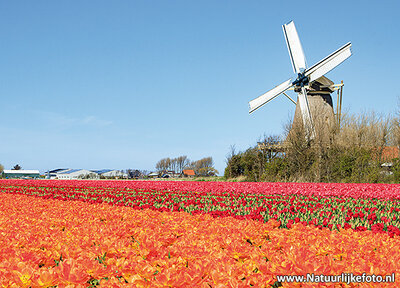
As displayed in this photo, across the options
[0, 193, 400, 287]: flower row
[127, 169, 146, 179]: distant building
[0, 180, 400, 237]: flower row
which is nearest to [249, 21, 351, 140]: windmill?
[0, 180, 400, 237]: flower row

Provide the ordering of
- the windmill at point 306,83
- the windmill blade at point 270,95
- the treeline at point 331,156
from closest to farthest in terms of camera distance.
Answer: the treeline at point 331,156, the windmill at point 306,83, the windmill blade at point 270,95

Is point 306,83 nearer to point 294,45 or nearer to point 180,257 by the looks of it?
point 294,45

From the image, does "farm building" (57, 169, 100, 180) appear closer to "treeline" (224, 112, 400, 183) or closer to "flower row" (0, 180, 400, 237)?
"treeline" (224, 112, 400, 183)

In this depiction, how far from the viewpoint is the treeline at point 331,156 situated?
70.7 ft

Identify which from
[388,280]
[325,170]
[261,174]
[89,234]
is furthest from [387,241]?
[261,174]

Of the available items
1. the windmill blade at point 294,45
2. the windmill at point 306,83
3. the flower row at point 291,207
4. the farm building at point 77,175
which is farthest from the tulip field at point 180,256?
the farm building at point 77,175

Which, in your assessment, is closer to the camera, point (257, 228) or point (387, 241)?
point (387, 241)

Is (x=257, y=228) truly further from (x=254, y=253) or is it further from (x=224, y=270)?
(x=224, y=270)

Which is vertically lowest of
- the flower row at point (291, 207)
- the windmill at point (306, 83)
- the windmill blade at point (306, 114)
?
the flower row at point (291, 207)

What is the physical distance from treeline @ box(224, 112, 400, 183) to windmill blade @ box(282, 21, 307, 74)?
19.4 ft

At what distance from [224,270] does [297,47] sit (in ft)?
98.3

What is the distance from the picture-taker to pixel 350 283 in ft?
7.03

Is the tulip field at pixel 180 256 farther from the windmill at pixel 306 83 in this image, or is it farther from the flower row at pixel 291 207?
the windmill at pixel 306 83

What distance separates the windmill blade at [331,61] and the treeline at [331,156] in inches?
166
